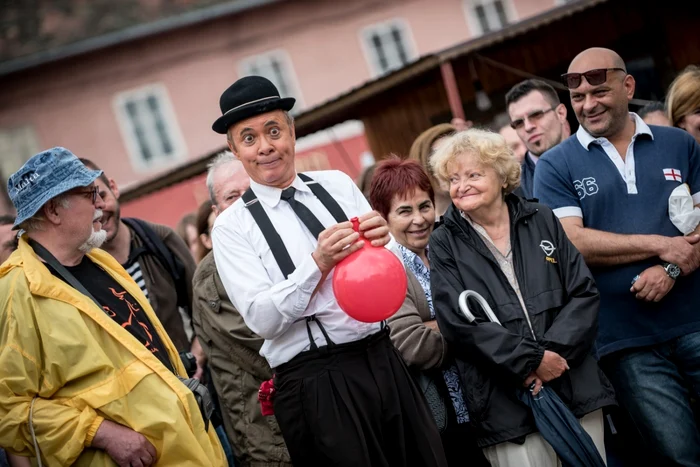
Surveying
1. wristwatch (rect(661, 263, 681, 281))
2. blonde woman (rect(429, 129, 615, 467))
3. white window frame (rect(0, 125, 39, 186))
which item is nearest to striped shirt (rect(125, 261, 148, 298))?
blonde woman (rect(429, 129, 615, 467))

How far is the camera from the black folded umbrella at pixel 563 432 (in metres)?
2.81

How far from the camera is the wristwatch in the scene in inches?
129

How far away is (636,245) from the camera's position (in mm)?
3277

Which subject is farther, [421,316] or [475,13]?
[475,13]

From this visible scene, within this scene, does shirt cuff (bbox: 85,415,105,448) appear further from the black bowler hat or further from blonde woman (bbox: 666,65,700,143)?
blonde woman (bbox: 666,65,700,143)

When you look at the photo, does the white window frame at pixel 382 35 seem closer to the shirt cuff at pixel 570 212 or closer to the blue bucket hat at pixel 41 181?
the shirt cuff at pixel 570 212

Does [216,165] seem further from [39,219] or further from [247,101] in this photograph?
[247,101]

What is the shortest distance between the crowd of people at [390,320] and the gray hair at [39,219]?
0.02 metres

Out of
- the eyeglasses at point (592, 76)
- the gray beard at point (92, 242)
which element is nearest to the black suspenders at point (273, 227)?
the gray beard at point (92, 242)

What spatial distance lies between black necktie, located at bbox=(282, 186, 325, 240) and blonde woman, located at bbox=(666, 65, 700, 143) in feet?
9.14

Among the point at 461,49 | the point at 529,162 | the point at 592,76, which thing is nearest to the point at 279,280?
the point at 592,76

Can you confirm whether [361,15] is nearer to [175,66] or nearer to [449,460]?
[175,66]

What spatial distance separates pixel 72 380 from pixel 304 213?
43.5 inches

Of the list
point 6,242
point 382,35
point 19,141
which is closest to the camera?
point 6,242
